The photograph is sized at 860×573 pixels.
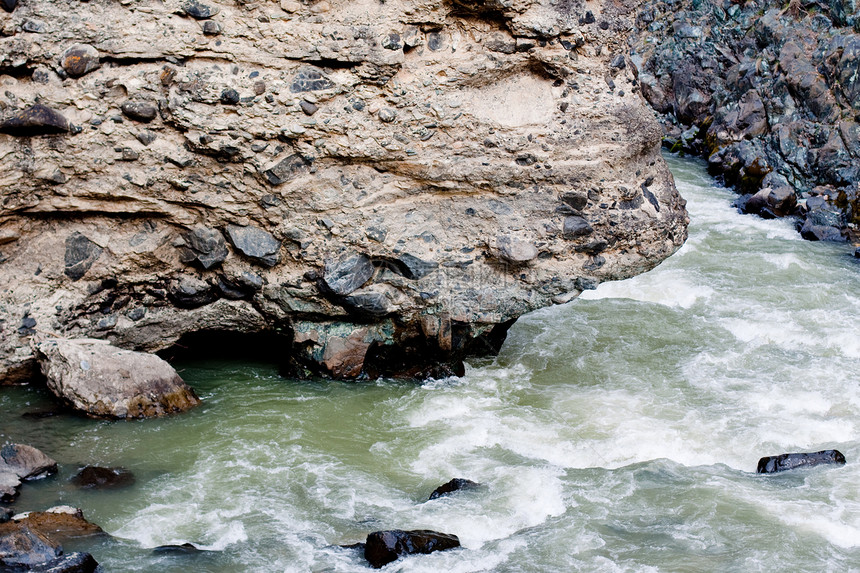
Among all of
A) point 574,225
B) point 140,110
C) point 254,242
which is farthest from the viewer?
point 574,225

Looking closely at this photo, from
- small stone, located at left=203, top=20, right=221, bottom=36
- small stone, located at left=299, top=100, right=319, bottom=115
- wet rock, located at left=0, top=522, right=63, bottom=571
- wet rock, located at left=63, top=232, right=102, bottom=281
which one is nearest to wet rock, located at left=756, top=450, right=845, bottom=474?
small stone, located at left=299, top=100, right=319, bottom=115

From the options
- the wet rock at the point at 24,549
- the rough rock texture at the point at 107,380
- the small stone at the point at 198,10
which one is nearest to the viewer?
the wet rock at the point at 24,549

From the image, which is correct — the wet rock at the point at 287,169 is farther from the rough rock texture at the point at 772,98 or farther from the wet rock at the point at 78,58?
the rough rock texture at the point at 772,98

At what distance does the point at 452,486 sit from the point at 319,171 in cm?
339

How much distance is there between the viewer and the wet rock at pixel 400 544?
20.0 ft

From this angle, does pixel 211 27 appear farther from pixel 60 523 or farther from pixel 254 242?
pixel 60 523

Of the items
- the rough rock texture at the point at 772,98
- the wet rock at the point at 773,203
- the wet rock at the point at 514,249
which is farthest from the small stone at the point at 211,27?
the wet rock at the point at 773,203

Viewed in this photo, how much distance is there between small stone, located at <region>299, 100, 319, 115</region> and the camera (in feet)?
27.1

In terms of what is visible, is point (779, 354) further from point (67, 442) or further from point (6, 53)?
point (6, 53)

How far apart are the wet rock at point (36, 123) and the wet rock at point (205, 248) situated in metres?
1.54

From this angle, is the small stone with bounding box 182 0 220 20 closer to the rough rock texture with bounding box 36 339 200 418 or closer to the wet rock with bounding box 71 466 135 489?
the rough rock texture with bounding box 36 339 200 418

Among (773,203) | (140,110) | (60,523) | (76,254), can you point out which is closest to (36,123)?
(140,110)

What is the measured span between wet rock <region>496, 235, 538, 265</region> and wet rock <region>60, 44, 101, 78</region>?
4268 millimetres

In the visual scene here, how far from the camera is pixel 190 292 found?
29.0ft
